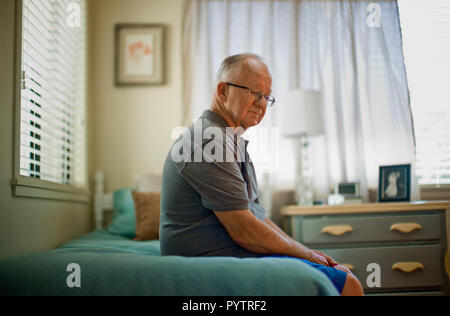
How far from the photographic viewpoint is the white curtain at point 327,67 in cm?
299

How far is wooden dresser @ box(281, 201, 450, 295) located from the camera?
236 cm

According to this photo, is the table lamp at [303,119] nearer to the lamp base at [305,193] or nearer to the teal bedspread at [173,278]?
the lamp base at [305,193]

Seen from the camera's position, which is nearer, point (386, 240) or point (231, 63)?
point (231, 63)

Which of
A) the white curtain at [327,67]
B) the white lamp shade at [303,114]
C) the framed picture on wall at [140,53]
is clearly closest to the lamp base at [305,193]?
the white curtain at [327,67]

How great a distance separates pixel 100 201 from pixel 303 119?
5.17 feet

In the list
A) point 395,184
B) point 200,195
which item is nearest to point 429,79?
point 395,184

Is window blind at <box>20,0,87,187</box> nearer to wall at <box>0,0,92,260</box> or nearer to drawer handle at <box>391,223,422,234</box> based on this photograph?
wall at <box>0,0,92,260</box>

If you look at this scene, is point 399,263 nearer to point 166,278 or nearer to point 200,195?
point 200,195

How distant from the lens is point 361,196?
106 inches

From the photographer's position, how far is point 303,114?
272 centimetres

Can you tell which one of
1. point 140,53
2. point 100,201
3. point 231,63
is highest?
point 140,53

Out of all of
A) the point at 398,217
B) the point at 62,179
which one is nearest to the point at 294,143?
the point at 398,217

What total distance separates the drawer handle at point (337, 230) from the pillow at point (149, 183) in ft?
3.69
